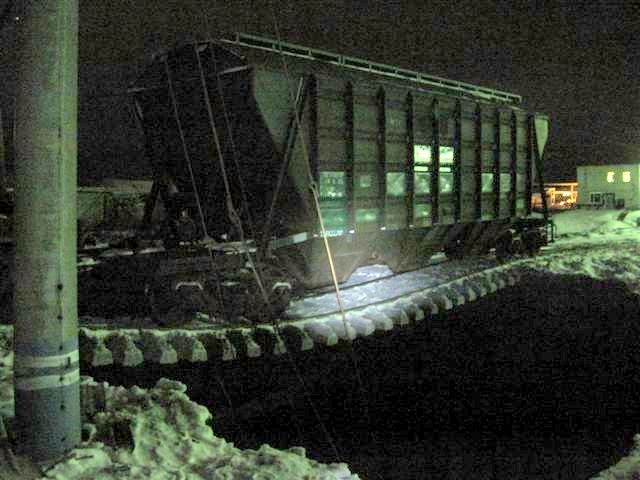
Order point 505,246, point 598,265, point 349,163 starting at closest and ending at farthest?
1. point 349,163
2. point 598,265
3. point 505,246

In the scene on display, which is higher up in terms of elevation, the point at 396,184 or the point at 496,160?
the point at 496,160

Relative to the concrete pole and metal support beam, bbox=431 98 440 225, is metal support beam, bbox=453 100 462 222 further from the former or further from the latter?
the concrete pole

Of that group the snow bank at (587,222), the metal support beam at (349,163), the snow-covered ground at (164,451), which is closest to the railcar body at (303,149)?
the metal support beam at (349,163)

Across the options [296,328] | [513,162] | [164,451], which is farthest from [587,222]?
[164,451]

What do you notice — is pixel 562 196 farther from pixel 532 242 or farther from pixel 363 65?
pixel 363 65

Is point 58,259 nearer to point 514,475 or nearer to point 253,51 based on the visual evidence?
point 253,51

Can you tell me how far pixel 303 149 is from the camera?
9.23 metres

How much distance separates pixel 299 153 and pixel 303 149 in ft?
0.34

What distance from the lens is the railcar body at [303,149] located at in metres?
9.02

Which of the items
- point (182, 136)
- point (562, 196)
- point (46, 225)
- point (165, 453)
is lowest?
point (165, 453)

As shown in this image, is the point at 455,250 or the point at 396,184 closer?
the point at 396,184

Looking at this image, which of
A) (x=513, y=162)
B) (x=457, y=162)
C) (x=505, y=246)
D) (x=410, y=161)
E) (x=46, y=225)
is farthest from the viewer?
(x=505, y=246)

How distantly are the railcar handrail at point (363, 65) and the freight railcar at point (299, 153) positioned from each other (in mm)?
28

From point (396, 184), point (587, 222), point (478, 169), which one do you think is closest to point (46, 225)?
point (396, 184)
